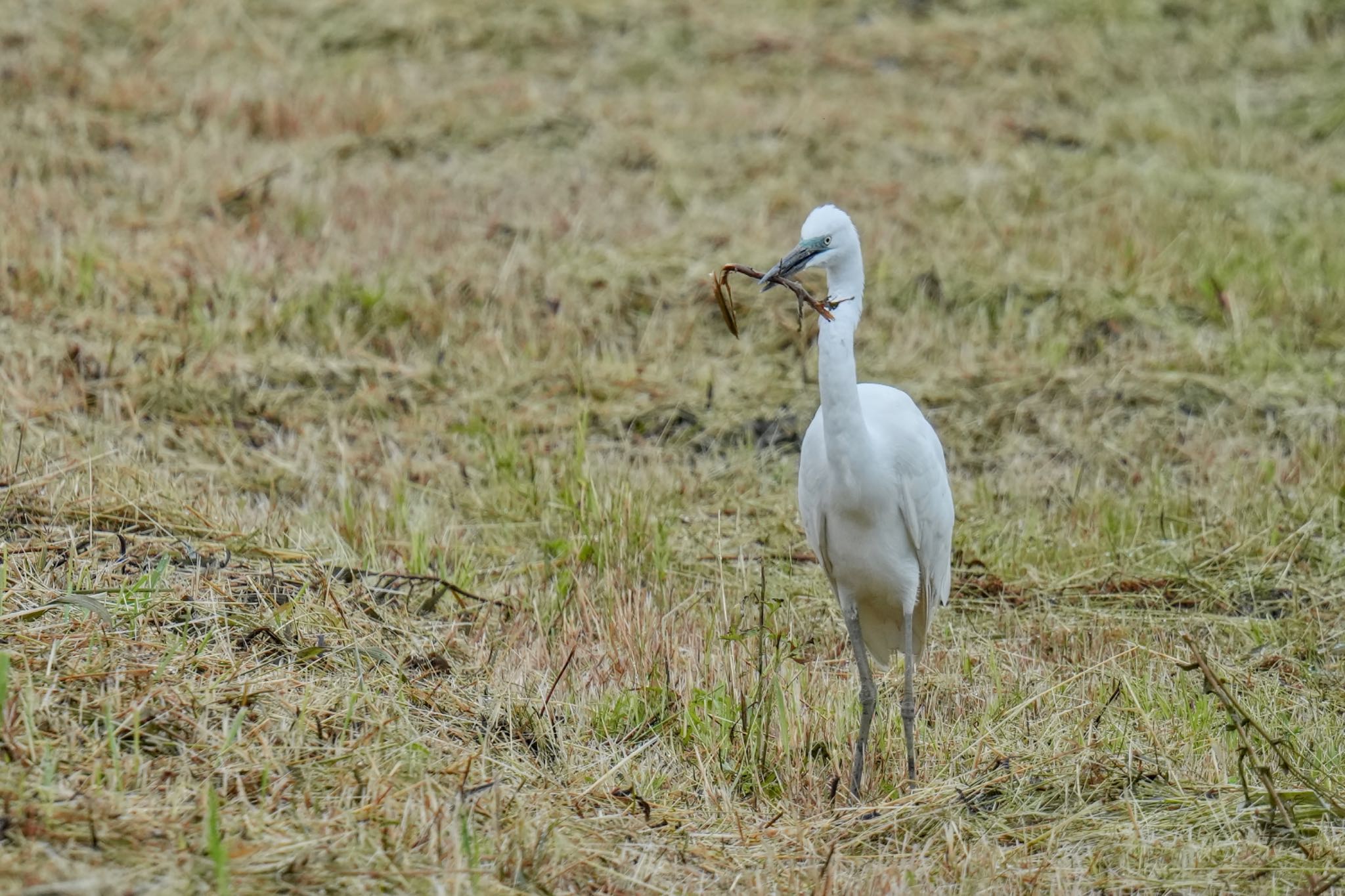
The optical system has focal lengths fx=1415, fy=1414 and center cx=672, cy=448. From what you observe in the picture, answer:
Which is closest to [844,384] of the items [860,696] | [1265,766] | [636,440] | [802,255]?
[802,255]

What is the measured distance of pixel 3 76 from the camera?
9.58 m

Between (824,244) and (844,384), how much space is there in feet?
1.34

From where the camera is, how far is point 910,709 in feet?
13.3

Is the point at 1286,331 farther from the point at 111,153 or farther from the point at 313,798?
the point at 111,153

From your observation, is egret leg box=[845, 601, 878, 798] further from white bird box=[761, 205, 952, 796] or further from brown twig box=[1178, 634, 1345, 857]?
brown twig box=[1178, 634, 1345, 857]

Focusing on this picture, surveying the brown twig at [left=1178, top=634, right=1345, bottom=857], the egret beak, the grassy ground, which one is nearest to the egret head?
the egret beak

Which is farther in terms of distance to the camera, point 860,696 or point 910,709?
point 860,696

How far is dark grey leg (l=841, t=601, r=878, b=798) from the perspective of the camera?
3838 millimetres

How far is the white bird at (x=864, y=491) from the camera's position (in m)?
3.81

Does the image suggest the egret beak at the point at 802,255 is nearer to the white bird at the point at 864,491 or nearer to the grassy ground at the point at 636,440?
the white bird at the point at 864,491

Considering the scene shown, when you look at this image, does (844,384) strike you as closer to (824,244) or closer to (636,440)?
(824,244)

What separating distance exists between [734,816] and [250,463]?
10.3ft

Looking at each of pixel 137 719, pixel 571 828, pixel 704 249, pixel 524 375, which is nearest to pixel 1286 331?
pixel 704 249

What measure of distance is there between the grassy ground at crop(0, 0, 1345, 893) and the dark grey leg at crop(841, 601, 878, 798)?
0.12 metres
